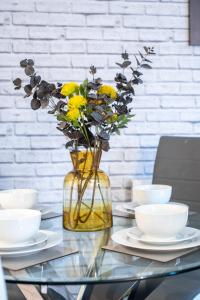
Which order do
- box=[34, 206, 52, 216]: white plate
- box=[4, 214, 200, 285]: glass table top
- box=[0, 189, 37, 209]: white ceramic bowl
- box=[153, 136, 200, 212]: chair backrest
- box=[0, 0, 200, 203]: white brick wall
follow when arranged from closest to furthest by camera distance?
1. box=[4, 214, 200, 285]: glass table top
2. box=[0, 189, 37, 209]: white ceramic bowl
3. box=[34, 206, 52, 216]: white plate
4. box=[153, 136, 200, 212]: chair backrest
5. box=[0, 0, 200, 203]: white brick wall

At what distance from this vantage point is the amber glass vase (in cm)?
127

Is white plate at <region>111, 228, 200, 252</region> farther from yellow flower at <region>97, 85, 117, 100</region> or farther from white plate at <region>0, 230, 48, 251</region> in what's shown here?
yellow flower at <region>97, 85, 117, 100</region>

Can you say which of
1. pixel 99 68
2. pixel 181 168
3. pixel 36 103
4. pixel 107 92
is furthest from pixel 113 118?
pixel 99 68

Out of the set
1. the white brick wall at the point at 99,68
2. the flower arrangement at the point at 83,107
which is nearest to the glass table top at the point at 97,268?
the flower arrangement at the point at 83,107

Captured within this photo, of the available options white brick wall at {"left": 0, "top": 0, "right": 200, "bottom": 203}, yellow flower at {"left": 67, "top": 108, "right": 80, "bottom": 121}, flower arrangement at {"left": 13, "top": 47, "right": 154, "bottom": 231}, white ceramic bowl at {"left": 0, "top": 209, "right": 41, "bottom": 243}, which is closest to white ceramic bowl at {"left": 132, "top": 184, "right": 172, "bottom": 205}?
flower arrangement at {"left": 13, "top": 47, "right": 154, "bottom": 231}

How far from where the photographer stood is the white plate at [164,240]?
1013mm

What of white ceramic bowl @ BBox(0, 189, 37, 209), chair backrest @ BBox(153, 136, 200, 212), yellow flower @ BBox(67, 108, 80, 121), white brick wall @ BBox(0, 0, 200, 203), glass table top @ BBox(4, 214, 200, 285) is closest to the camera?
glass table top @ BBox(4, 214, 200, 285)

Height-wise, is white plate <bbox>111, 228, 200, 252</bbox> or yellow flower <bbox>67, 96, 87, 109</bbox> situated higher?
yellow flower <bbox>67, 96, 87, 109</bbox>

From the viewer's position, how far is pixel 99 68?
2199 mm

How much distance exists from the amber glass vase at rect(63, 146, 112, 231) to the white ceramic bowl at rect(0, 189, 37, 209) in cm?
14

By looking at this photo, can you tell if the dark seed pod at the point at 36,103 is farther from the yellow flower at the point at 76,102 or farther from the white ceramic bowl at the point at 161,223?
the white ceramic bowl at the point at 161,223

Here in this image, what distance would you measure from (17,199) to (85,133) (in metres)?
0.31

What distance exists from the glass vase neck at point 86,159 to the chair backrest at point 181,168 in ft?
2.33

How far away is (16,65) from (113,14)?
56 cm
